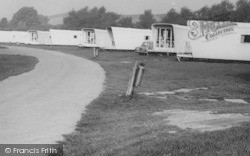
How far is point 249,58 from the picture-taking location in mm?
29891

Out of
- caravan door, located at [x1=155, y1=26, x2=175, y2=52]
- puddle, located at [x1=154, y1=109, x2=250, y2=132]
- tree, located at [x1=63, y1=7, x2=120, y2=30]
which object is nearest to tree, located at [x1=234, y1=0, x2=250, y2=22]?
caravan door, located at [x1=155, y1=26, x2=175, y2=52]

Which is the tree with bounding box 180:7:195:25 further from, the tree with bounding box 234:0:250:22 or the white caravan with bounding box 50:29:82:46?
the white caravan with bounding box 50:29:82:46

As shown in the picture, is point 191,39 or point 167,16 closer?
point 191,39

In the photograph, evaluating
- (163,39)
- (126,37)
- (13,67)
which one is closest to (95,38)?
(126,37)

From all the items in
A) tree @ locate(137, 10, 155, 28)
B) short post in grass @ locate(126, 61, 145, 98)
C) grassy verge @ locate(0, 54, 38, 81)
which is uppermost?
tree @ locate(137, 10, 155, 28)

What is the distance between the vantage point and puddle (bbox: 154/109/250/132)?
8.28m

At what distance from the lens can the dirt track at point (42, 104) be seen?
8.00 metres

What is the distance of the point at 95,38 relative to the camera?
178 feet

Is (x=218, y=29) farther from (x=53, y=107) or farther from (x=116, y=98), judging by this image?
(x=53, y=107)

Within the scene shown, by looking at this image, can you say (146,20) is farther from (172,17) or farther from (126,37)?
(126,37)

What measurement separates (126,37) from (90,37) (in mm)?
10721

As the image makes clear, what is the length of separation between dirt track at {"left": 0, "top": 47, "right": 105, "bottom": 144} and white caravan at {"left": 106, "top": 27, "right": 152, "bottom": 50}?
27.1 meters

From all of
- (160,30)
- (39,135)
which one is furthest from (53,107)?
(160,30)

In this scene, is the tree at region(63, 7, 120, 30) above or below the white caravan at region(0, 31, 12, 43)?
above
